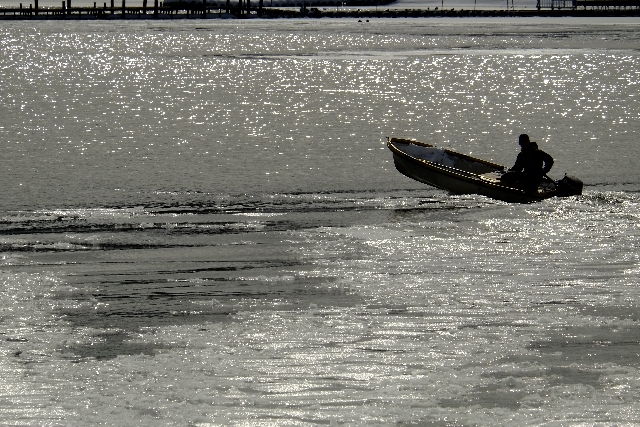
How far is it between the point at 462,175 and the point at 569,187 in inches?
94.2

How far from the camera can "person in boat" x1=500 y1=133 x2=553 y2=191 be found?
22500mm

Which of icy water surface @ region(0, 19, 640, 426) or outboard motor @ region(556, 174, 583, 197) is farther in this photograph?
outboard motor @ region(556, 174, 583, 197)

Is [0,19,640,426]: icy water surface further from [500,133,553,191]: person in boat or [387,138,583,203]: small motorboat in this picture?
[500,133,553,191]: person in boat

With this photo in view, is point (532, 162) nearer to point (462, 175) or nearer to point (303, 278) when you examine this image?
point (462, 175)

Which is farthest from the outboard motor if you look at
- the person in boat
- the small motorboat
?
the person in boat

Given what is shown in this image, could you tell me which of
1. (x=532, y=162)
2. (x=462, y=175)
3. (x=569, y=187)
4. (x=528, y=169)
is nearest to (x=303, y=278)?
(x=462, y=175)

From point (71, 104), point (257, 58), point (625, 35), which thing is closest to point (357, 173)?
point (71, 104)

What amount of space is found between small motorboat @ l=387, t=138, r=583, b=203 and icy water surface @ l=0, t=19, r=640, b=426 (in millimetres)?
325

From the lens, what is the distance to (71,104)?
46.2 metres

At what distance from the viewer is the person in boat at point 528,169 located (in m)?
22.5

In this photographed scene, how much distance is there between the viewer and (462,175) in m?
23.1

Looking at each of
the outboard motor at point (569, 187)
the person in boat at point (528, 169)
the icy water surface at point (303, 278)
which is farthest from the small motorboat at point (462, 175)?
the icy water surface at point (303, 278)

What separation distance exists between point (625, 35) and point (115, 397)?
391 feet

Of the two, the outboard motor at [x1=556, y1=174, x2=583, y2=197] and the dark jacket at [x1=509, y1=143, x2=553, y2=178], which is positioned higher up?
the dark jacket at [x1=509, y1=143, x2=553, y2=178]
